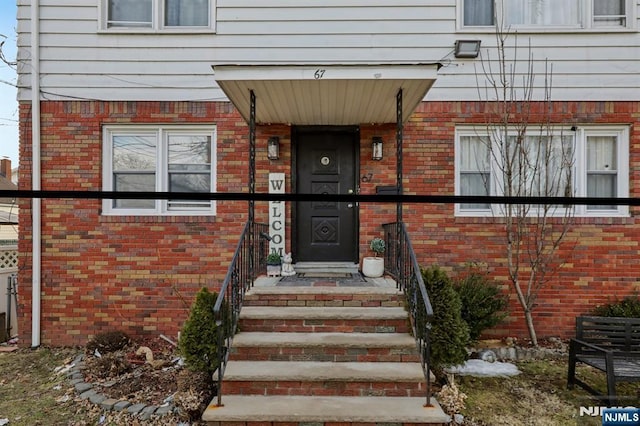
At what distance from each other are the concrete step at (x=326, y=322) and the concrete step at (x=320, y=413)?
0.81m

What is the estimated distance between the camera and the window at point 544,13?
555 cm

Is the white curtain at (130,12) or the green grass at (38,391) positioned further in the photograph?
the white curtain at (130,12)

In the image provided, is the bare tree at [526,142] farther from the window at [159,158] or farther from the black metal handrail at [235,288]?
the window at [159,158]

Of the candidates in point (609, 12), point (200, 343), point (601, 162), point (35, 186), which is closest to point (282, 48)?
point (35, 186)

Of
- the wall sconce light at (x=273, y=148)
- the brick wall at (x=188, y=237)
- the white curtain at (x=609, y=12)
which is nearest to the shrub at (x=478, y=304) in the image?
the brick wall at (x=188, y=237)

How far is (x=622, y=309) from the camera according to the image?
5074 millimetres

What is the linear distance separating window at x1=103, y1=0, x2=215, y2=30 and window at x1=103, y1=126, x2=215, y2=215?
157 cm

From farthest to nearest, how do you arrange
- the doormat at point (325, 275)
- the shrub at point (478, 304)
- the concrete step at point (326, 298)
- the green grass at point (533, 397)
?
the doormat at point (325, 275), the shrub at point (478, 304), the concrete step at point (326, 298), the green grass at point (533, 397)

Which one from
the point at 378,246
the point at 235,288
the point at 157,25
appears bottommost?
the point at 235,288

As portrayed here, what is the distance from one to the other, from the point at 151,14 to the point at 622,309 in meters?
7.97

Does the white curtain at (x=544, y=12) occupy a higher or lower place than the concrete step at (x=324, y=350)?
higher

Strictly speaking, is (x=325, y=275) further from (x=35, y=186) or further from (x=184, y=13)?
(x=184, y=13)

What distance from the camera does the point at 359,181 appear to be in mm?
5664

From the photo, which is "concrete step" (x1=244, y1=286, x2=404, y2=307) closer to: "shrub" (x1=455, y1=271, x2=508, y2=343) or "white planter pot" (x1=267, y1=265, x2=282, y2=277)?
"white planter pot" (x1=267, y1=265, x2=282, y2=277)
